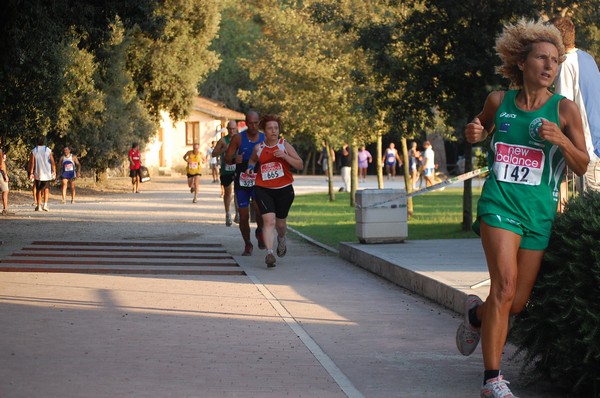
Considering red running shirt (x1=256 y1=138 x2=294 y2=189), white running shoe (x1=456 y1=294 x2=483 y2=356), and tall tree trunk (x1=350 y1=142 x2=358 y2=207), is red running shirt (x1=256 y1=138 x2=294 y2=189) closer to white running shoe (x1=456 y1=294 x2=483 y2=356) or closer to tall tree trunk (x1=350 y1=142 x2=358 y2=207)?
white running shoe (x1=456 y1=294 x2=483 y2=356)

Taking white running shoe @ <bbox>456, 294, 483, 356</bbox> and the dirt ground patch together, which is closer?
white running shoe @ <bbox>456, 294, 483, 356</bbox>

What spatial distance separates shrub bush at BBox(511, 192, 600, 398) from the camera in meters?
5.93

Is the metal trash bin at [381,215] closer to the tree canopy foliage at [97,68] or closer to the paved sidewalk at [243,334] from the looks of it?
the paved sidewalk at [243,334]

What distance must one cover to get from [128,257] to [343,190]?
2779 cm

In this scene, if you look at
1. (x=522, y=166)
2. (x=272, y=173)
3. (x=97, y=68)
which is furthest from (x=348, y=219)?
(x=522, y=166)

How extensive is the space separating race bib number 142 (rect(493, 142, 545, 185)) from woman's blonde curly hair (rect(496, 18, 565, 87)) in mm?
524

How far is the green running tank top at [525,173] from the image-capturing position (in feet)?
20.4

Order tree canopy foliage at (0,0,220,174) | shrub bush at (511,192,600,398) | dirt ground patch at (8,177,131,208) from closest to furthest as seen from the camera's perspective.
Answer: shrub bush at (511,192,600,398), tree canopy foliage at (0,0,220,174), dirt ground patch at (8,177,131,208)

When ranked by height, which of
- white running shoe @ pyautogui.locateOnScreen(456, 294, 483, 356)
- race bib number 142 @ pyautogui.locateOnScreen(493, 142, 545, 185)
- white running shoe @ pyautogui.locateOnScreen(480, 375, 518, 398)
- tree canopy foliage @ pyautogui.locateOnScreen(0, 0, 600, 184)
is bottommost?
white running shoe @ pyautogui.locateOnScreen(480, 375, 518, 398)

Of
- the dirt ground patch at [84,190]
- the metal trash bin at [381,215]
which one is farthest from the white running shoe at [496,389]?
the dirt ground patch at [84,190]

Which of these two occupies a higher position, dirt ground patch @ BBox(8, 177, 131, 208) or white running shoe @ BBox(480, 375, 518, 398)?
white running shoe @ BBox(480, 375, 518, 398)

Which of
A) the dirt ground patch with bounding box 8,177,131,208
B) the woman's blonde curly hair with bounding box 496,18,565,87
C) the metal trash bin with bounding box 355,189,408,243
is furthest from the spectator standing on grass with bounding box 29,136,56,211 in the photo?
the woman's blonde curly hair with bounding box 496,18,565,87

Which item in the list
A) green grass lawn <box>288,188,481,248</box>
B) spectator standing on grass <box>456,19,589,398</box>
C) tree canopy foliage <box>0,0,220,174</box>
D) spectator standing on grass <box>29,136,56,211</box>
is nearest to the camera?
spectator standing on grass <box>456,19,589,398</box>

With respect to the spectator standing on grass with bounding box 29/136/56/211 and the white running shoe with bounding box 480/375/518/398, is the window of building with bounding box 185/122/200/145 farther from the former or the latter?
the white running shoe with bounding box 480/375/518/398
